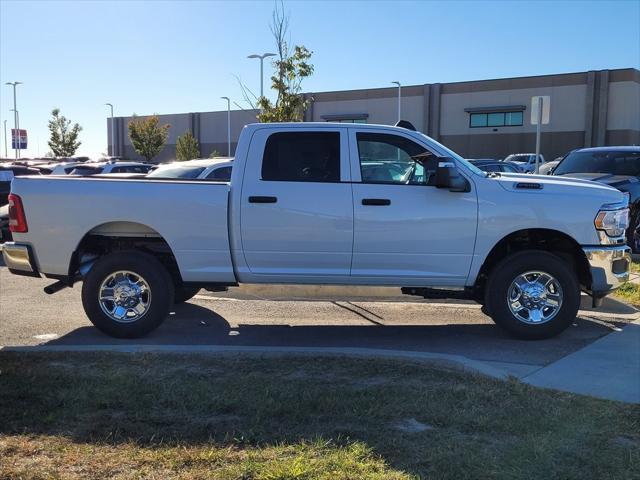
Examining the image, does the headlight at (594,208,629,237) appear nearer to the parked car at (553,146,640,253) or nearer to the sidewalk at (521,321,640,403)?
the sidewalk at (521,321,640,403)

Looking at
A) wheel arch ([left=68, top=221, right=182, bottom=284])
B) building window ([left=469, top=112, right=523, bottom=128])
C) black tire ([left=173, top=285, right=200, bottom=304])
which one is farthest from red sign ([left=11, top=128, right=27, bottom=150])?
wheel arch ([left=68, top=221, right=182, bottom=284])

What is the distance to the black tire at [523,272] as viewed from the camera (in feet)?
20.1

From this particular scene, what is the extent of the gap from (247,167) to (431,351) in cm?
250

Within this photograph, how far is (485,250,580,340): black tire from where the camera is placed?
612 centimetres

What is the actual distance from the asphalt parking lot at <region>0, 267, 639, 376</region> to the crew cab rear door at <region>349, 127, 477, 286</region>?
11.8 inches

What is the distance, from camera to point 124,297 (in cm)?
627

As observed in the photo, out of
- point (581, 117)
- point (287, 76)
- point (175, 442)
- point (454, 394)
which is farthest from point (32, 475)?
point (581, 117)

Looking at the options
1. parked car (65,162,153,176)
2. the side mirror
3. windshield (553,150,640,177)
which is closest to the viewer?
the side mirror

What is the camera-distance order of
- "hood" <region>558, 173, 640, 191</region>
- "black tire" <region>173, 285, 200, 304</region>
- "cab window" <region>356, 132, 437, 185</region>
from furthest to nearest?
"hood" <region>558, 173, 640, 191</region>, "black tire" <region>173, 285, 200, 304</region>, "cab window" <region>356, 132, 437, 185</region>

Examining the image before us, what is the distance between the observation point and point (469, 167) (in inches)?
244

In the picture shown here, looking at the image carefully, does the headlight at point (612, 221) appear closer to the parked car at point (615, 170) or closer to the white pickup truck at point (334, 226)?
the white pickup truck at point (334, 226)

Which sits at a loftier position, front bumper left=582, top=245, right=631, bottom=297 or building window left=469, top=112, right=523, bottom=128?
building window left=469, top=112, right=523, bottom=128

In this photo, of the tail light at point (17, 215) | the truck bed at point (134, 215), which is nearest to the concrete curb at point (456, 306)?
the truck bed at point (134, 215)

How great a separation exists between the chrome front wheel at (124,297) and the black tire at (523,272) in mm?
3427
